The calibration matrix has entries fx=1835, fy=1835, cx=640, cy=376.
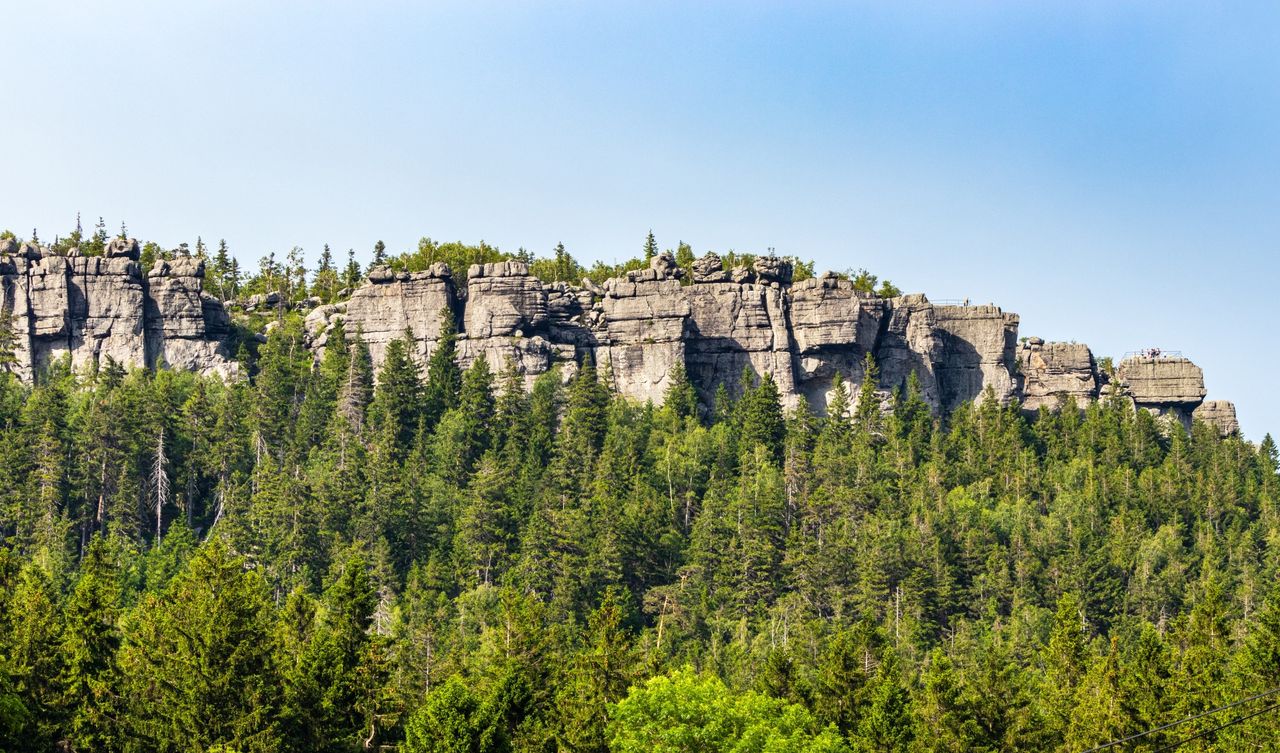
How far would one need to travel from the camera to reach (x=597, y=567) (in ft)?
308

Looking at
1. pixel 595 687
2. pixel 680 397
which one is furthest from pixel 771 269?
pixel 595 687

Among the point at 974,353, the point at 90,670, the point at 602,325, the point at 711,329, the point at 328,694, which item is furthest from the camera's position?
the point at 974,353

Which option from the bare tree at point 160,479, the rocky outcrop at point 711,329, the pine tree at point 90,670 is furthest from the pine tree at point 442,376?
the pine tree at point 90,670

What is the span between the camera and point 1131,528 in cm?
10244

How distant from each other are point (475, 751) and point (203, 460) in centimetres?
5531

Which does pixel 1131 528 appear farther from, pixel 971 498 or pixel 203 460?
pixel 203 460

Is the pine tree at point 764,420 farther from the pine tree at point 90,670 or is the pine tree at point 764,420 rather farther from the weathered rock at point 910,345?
the pine tree at point 90,670

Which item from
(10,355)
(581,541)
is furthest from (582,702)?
(10,355)

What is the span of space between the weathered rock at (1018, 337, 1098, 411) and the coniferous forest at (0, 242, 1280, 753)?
97.1 inches

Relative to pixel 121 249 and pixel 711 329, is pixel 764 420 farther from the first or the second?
pixel 121 249

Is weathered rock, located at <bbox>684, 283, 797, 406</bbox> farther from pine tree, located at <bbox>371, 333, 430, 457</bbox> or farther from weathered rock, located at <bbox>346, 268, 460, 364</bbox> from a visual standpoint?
pine tree, located at <bbox>371, 333, 430, 457</bbox>

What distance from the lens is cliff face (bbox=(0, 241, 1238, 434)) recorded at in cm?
12194

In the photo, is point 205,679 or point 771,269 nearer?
point 205,679

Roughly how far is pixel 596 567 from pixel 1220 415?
56.0 metres
